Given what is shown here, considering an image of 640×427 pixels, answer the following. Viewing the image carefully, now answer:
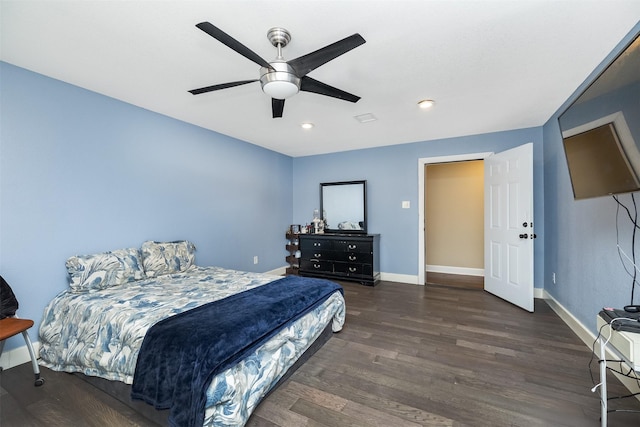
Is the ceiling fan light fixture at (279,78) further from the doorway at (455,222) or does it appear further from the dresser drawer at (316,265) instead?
the doorway at (455,222)

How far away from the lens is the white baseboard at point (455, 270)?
16.4ft

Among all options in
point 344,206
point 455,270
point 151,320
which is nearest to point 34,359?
point 151,320

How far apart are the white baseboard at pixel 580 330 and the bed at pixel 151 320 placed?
205 cm

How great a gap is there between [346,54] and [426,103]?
1.29 m

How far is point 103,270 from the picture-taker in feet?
7.74

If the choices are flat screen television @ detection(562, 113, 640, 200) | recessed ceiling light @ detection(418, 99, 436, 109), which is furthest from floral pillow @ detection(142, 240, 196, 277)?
flat screen television @ detection(562, 113, 640, 200)

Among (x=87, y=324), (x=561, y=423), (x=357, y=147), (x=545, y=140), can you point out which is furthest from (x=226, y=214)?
(x=545, y=140)

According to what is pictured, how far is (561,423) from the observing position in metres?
1.50

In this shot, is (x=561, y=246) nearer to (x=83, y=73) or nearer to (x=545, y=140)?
(x=545, y=140)

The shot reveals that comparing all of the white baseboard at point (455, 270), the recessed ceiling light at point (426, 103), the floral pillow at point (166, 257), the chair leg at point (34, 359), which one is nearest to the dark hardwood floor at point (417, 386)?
the chair leg at point (34, 359)

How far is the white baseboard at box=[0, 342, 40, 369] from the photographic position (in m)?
2.04

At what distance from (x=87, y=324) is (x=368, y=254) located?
11.4 feet

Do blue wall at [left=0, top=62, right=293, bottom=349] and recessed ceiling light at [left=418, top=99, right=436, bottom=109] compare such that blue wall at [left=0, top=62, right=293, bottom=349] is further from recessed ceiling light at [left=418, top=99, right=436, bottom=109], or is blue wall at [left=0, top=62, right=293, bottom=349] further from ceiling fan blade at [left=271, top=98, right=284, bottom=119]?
recessed ceiling light at [left=418, top=99, right=436, bottom=109]

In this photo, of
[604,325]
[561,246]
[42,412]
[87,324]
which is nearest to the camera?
[604,325]
